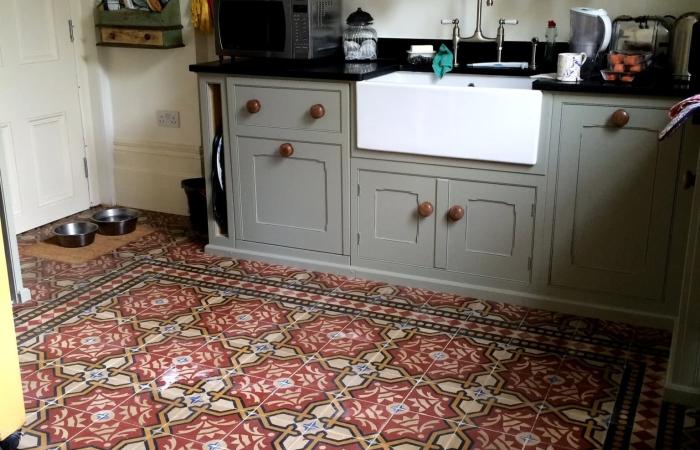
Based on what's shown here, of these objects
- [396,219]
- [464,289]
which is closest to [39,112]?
[396,219]

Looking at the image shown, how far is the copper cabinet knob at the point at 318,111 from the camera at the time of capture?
11.0ft

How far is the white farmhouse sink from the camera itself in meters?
3.01

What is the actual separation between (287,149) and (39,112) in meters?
1.57

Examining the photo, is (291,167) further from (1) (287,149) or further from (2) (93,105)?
(2) (93,105)

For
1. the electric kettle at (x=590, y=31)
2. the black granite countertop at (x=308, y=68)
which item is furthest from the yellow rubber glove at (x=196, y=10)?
the electric kettle at (x=590, y=31)

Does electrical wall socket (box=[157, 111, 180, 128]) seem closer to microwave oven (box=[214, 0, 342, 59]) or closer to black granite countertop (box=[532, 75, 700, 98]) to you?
microwave oven (box=[214, 0, 342, 59])

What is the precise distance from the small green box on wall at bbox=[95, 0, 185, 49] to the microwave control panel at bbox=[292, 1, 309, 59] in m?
0.93

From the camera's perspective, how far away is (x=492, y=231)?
126 inches

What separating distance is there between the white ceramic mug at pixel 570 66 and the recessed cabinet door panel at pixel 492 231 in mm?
457

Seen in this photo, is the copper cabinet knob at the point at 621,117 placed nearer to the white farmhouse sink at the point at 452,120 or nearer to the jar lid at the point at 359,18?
the white farmhouse sink at the point at 452,120

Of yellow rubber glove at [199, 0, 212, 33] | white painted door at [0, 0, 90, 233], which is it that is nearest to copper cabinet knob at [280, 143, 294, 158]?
yellow rubber glove at [199, 0, 212, 33]

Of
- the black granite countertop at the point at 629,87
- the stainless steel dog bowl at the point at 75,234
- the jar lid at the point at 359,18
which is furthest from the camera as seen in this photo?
the stainless steel dog bowl at the point at 75,234

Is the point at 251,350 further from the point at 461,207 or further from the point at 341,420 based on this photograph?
the point at 461,207

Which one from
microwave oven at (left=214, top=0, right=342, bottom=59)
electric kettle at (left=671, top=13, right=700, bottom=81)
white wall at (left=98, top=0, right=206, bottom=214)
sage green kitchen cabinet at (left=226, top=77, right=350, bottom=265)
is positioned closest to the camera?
electric kettle at (left=671, top=13, right=700, bottom=81)
